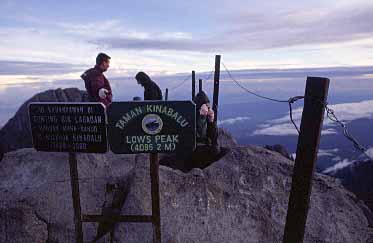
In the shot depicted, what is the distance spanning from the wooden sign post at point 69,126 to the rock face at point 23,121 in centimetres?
2566

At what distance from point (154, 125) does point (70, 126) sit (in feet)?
4.81

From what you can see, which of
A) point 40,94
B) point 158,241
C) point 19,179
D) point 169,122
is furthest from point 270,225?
point 40,94

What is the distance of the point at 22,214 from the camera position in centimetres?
875

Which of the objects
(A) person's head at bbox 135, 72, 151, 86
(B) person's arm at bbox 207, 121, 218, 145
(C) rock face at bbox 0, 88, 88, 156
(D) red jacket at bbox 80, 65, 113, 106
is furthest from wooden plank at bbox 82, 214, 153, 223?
(C) rock face at bbox 0, 88, 88, 156

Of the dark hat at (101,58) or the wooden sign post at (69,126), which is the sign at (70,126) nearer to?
the wooden sign post at (69,126)

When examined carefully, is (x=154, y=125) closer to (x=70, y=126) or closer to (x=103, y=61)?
(x=70, y=126)

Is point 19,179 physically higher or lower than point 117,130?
lower

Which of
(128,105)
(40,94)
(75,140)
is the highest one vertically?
(128,105)

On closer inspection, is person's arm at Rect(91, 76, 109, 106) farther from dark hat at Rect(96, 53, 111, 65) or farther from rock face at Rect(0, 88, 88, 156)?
rock face at Rect(0, 88, 88, 156)

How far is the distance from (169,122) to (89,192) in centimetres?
388

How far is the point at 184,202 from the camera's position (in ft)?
28.7

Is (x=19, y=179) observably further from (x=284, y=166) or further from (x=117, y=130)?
(x=284, y=166)

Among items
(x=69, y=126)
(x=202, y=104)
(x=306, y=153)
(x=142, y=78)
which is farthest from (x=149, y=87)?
(x=306, y=153)

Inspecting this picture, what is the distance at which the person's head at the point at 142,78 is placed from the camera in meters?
11.1
